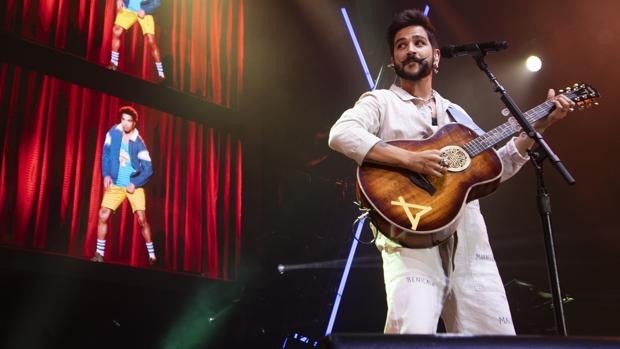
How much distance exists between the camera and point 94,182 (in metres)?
6.29

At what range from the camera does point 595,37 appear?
6875 millimetres

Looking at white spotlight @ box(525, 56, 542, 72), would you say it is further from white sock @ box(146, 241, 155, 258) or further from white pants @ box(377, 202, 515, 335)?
white pants @ box(377, 202, 515, 335)

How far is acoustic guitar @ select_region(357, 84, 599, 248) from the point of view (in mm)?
2402

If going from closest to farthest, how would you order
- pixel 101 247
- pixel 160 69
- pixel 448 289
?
pixel 448 289 → pixel 101 247 → pixel 160 69

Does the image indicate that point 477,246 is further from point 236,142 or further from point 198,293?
point 236,142

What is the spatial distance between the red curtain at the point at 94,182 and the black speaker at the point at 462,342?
204 inches

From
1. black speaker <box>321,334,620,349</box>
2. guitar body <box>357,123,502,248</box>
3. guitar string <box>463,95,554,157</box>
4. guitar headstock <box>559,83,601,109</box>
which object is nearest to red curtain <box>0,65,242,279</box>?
guitar body <box>357,123,502,248</box>

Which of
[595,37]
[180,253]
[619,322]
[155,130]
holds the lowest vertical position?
[619,322]

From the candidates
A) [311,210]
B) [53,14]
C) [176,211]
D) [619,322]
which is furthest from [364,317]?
[53,14]

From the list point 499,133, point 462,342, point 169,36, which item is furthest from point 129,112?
point 462,342

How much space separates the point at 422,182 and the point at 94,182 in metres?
4.48

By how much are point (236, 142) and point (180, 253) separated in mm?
1512

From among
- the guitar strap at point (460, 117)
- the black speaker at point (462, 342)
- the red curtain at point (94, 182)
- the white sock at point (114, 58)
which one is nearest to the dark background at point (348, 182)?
the red curtain at point (94, 182)

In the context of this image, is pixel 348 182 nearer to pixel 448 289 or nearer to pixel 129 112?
pixel 129 112
